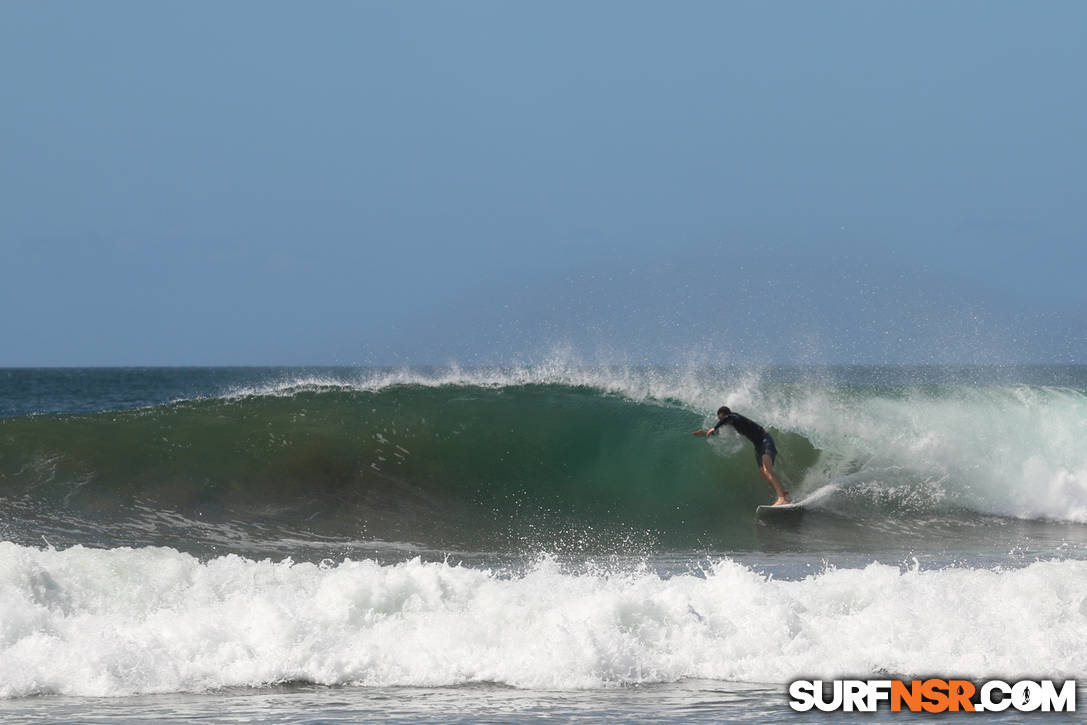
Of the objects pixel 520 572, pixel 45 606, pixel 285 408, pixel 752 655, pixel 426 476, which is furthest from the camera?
pixel 285 408

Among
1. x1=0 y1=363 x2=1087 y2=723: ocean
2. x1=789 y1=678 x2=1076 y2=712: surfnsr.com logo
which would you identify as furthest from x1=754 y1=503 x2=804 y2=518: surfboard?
x1=789 y1=678 x2=1076 y2=712: surfnsr.com logo

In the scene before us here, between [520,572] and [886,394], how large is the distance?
35.0 feet

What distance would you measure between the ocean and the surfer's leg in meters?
0.39

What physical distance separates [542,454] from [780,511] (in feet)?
12.3

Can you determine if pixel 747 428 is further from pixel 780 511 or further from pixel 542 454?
pixel 542 454

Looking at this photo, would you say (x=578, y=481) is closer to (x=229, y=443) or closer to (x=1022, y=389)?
(x=229, y=443)

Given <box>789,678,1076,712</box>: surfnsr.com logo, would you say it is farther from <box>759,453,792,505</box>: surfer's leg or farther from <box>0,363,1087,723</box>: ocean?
<box>759,453,792,505</box>: surfer's leg

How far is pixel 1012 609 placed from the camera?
780 cm

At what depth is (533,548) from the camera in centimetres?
1250

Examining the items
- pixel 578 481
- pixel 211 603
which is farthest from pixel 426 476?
pixel 211 603

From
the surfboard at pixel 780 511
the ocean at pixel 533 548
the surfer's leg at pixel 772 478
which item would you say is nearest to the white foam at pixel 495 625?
the ocean at pixel 533 548

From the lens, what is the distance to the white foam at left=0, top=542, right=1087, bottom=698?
23.2 feet

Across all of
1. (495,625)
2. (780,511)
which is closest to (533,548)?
(780,511)

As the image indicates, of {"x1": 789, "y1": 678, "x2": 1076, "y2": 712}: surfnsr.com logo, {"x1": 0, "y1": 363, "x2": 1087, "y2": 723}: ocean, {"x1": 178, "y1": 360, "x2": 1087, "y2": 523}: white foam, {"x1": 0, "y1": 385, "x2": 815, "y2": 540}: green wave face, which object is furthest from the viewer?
{"x1": 178, "y1": 360, "x2": 1087, "y2": 523}: white foam
